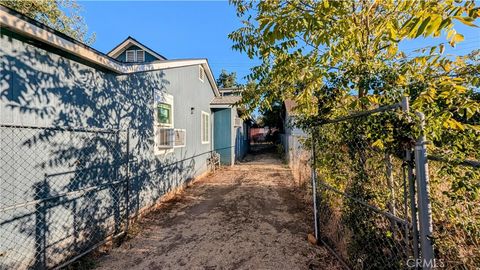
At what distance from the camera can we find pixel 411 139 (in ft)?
5.43

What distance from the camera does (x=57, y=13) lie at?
11.2m

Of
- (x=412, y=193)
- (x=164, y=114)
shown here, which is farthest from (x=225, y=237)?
(x=164, y=114)

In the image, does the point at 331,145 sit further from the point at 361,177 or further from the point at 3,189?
the point at 3,189

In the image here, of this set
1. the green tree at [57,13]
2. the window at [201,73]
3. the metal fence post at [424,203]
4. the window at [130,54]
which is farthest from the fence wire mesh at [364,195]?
the green tree at [57,13]

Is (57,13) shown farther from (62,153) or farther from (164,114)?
(62,153)

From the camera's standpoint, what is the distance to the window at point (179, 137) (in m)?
7.05

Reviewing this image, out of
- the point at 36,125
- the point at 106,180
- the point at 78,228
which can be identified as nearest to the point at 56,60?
the point at 36,125

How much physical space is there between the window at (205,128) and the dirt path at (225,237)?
378cm

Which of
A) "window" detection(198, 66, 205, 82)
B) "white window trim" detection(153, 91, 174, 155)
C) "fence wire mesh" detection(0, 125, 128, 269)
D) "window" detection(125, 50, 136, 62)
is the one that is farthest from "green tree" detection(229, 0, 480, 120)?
"window" detection(125, 50, 136, 62)

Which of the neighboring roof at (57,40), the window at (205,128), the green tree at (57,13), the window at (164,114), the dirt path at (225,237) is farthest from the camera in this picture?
the window at (205,128)

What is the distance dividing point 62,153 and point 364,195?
12.9ft

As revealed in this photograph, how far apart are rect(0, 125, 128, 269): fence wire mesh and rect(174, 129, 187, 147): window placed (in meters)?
2.66

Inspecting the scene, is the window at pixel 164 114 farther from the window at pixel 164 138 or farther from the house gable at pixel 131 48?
the house gable at pixel 131 48

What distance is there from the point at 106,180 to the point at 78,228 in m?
0.84
